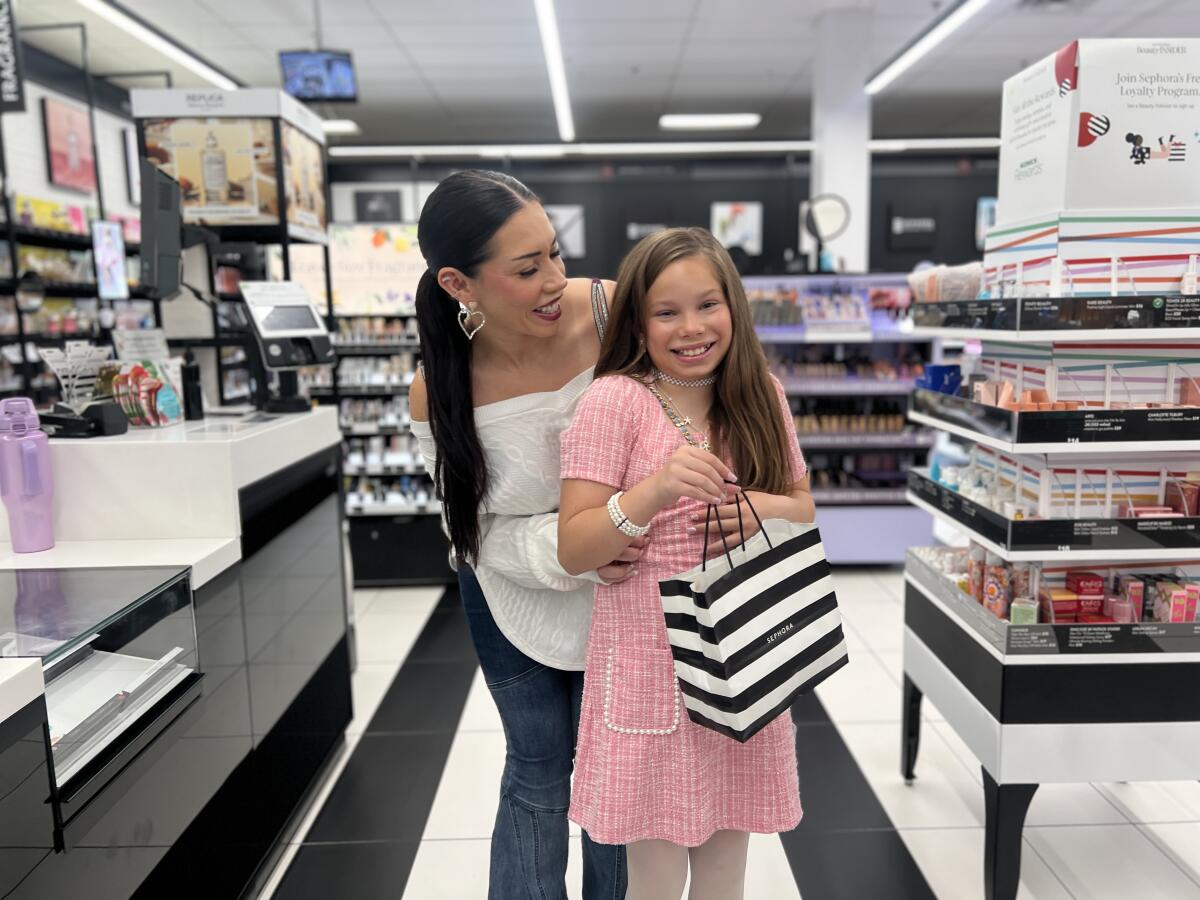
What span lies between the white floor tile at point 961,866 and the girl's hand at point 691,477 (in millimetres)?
1696

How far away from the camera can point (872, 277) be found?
5.10 metres

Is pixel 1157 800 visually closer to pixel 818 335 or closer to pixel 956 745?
pixel 956 745

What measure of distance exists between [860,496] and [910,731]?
2.53 meters

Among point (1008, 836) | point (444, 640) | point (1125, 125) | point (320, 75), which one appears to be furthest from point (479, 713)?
point (320, 75)

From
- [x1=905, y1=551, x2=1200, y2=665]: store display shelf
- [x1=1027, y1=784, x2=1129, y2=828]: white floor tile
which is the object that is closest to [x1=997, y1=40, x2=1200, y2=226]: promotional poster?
[x1=905, y1=551, x2=1200, y2=665]: store display shelf

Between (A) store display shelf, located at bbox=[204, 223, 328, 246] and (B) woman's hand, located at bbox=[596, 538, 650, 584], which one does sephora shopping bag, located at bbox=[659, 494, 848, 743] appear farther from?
(A) store display shelf, located at bbox=[204, 223, 328, 246]

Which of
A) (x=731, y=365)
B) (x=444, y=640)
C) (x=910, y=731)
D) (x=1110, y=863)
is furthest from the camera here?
(x=444, y=640)

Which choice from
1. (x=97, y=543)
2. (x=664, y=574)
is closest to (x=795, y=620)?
(x=664, y=574)

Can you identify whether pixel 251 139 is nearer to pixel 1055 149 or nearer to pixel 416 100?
pixel 1055 149

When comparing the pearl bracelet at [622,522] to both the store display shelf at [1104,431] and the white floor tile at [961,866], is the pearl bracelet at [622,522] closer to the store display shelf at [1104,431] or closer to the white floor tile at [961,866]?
the store display shelf at [1104,431]

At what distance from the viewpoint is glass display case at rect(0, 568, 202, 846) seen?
137 centimetres

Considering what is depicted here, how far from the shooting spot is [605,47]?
771cm

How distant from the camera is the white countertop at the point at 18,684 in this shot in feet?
3.82

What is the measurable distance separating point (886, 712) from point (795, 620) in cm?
233
